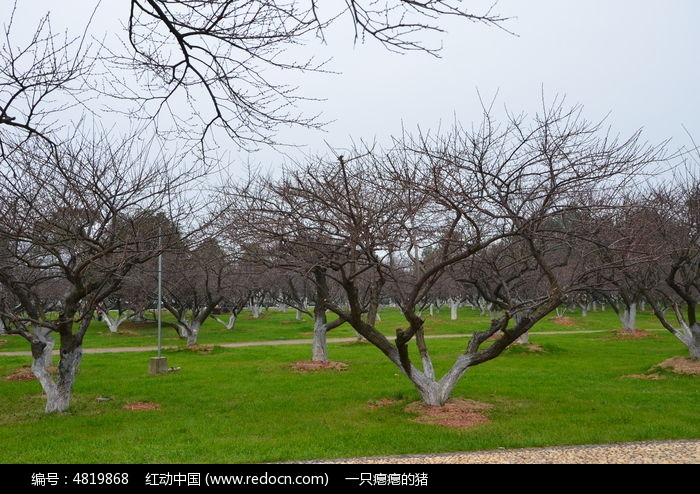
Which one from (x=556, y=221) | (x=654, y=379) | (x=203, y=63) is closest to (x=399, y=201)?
(x=556, y=221)

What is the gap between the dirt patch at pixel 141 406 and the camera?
10.6 meters

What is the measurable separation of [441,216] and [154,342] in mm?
22663

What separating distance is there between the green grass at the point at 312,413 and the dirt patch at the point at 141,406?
20 centimetres

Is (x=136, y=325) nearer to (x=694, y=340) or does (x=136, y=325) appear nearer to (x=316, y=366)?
(x=316, y=366)

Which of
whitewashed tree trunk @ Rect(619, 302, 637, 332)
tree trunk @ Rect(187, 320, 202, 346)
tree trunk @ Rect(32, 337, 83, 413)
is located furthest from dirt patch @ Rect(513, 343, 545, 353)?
tree trunk @ Rect(32, 337, 83, 413)

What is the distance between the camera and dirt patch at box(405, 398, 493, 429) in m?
8.62

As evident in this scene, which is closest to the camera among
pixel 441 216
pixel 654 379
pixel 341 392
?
pixel 441 216

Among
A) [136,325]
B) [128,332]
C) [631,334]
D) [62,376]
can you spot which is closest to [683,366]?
[62,376]

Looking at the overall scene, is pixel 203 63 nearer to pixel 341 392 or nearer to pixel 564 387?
pixel 341 392

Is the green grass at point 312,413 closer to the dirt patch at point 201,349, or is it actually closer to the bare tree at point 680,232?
the bare tree at point 680,232

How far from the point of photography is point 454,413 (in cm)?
922

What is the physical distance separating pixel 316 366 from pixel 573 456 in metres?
10.4
